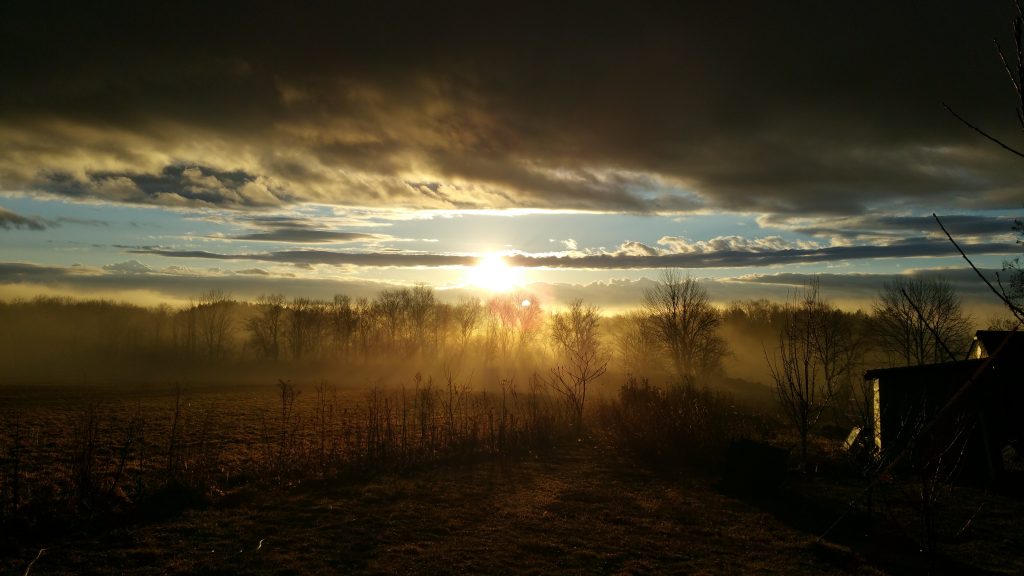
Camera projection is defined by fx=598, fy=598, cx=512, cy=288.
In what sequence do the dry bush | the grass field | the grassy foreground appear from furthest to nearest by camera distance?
the dry bush → the grass field → the grassy foreground

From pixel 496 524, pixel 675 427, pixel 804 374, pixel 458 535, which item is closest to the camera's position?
pixel 458 535

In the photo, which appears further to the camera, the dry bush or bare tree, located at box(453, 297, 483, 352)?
bare tree, located at box(453, 297, 483, 352)

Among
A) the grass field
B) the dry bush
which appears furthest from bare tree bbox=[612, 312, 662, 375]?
the grass field

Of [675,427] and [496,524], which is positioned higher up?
[675,427]

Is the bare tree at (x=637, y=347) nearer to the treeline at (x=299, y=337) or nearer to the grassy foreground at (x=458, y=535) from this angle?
the treeline at (x=299, y=337)

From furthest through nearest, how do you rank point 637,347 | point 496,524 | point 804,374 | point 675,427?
point 637,347 < point 804,374 < point 675,427 < point 496,524

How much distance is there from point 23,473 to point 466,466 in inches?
476

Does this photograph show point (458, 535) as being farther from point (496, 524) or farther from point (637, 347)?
point (637, 347)

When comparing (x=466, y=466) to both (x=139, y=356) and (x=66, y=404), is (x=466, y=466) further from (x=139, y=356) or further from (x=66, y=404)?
(x=139, y=356)

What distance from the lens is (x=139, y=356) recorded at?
3863 inches

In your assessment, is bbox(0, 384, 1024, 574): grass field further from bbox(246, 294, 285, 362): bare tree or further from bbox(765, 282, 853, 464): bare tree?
bbox(246, 294, 285, 362): bare tree

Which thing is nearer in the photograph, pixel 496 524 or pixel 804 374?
pixel 496 524

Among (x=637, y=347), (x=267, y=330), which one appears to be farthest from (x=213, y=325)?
(x=637, y=347)

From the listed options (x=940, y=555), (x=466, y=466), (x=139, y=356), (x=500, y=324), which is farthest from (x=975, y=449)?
(x=139, y=356)
